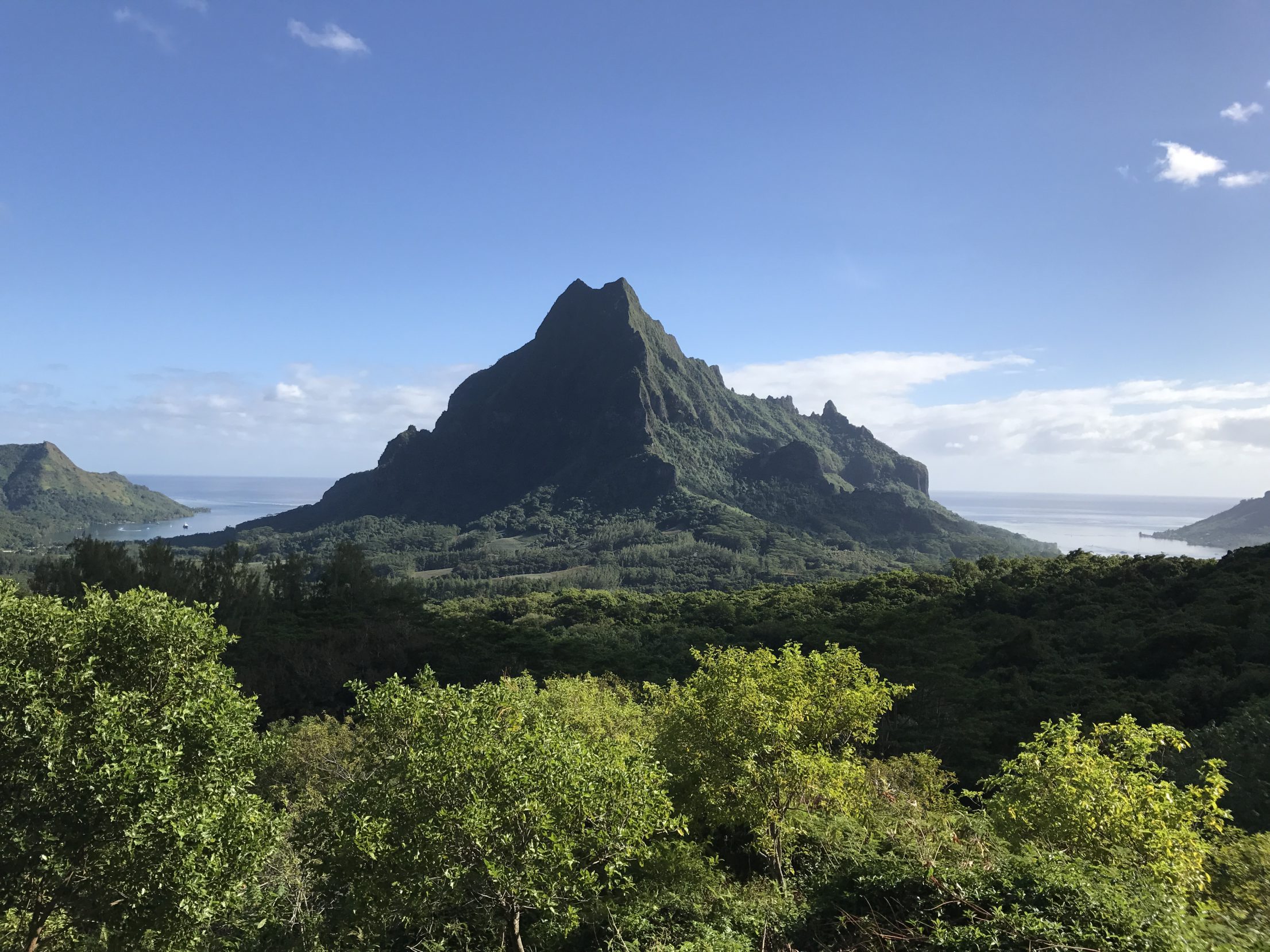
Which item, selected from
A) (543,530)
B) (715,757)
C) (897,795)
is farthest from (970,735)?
(543,530)

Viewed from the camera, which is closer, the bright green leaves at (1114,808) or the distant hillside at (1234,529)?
the bright green leaves at (1114,808)

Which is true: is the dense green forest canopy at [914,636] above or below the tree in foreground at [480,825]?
below

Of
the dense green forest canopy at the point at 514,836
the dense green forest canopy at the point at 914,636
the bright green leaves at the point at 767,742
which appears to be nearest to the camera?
the dense green forest canopy at the point at 514,836

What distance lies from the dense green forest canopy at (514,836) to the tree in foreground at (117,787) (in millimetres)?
46

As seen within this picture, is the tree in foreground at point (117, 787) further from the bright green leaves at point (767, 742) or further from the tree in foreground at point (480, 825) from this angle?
the bright green leaves at point (767, 742)

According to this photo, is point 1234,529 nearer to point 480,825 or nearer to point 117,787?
point 480,825

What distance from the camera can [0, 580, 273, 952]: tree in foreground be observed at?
975cm

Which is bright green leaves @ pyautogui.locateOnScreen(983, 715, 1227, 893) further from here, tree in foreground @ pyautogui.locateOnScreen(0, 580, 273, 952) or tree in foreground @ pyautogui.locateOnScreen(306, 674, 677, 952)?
tree in foreground @ pyautogui.locateOnScreen(0, 580, 273, 952)

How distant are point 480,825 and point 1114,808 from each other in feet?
32.3

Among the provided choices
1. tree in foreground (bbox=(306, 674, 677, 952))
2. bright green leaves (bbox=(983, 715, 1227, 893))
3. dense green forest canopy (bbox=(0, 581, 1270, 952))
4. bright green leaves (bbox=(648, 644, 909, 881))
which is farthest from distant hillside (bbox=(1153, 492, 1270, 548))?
tree in foreground (bbox=(306, 674, 677, 952))

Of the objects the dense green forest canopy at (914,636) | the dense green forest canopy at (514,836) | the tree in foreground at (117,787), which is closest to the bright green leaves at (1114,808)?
the dense green forest canopy at (514,836)

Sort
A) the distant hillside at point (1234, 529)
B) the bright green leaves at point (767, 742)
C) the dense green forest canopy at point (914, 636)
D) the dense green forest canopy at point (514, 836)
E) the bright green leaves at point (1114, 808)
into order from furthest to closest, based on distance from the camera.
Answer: the distant hillside at point (1234, 529) → the dense green forest canopy at point (914, 636) → the bright green leaves at point (767, 742) → the bright green leaves at point (1114, 808) → the dense green forest canopy at point (514, 836)

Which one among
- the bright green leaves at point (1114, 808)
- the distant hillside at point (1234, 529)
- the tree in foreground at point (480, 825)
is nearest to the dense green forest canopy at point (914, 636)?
the bright green leaves at point (1114, 808)

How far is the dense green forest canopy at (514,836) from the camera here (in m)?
9.44
